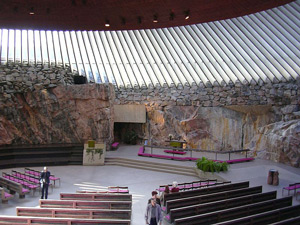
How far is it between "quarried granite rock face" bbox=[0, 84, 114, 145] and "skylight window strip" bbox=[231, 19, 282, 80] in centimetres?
826

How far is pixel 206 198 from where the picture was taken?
837 cm

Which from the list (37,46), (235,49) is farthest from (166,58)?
(37,46)

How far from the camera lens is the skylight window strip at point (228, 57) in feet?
56.3

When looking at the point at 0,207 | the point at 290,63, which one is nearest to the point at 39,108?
the point at 0,207

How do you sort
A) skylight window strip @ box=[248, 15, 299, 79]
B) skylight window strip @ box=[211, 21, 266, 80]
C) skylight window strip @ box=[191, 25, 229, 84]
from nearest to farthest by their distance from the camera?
skylight window strip @ box=[248, 15, 299, 79] < skylight window strip @ box=[211, 21, 266, 80] < skylight window strip @ box=[191, 25, 229, 84]

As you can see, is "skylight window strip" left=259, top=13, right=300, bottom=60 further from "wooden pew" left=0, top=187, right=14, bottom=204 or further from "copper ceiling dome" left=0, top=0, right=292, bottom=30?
"wooden pew" left=0, top=187, right=14, bottom=204

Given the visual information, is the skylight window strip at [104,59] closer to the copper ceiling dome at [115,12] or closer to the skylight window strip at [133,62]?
the skylight window strip at [133,62]

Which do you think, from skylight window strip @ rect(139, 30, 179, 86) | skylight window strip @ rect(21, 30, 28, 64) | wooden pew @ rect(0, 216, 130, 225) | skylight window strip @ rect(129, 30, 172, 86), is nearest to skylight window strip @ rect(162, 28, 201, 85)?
skylight window strip @ rect(139, 30, 179, 86)

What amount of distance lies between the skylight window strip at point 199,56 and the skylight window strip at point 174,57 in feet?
3.31

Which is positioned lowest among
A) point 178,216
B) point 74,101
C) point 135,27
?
point 178,216

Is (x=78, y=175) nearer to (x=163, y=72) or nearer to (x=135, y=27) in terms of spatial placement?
(x=135, y=27)

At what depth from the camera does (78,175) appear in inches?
537

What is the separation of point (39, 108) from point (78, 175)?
5.25m

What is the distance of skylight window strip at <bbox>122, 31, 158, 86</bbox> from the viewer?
18.7 metres
